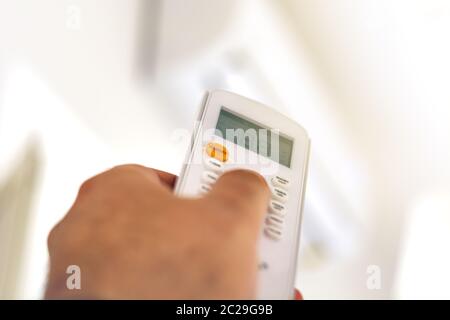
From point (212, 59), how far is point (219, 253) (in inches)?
15.4

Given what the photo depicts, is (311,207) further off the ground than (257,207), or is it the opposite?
(311,207)

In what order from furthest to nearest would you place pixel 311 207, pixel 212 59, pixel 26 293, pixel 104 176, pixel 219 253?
1. pixel 311 207
2. pixel 212 59
3. pixel 26 293
4. pixel 104 176
5. pixel 219 253

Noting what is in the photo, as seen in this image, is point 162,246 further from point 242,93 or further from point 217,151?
point 242,93

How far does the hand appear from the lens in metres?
0.23

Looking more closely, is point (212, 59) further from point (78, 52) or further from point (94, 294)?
point (94, 294)

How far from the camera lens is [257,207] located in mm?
268

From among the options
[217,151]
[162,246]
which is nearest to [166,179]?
[217,151]

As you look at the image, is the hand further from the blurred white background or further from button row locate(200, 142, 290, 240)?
the blurred white background

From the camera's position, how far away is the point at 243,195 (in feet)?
0.88

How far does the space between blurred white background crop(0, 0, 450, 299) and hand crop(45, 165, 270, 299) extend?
0.22 m

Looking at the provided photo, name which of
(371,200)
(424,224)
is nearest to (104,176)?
(371,200)

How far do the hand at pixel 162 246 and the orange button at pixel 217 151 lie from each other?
114 millimetres

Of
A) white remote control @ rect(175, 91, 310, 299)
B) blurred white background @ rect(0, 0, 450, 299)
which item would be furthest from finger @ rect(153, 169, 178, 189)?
blurred white background @ rect(0, 0, 450, 299)

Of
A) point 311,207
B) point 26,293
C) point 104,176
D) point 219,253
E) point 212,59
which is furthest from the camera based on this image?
point 311,207
